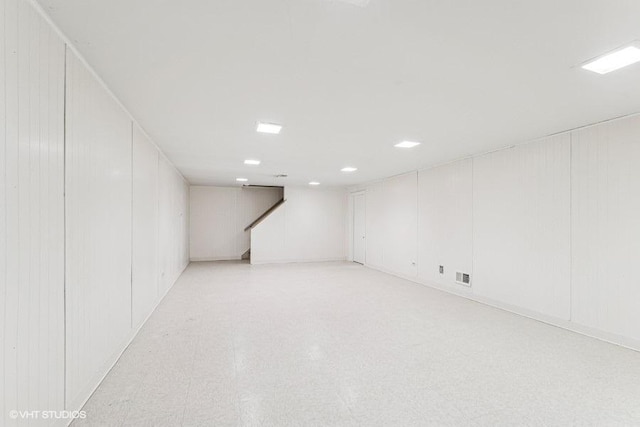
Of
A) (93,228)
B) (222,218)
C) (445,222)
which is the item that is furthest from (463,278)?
(222,218)

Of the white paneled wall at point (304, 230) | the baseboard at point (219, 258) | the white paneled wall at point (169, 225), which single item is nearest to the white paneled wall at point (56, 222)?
the white paneled wall at point (169, 225)

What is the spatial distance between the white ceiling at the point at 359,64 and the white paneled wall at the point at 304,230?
18.2 feet

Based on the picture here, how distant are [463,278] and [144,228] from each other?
506cm

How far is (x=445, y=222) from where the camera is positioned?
5.76m

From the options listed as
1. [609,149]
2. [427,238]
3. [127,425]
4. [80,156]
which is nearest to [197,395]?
[127,425]

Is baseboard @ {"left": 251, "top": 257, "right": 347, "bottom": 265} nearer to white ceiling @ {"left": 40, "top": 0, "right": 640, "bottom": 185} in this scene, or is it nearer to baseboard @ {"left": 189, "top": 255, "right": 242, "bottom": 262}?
baseboard @ {"left": 189, "top": 255, "right": 242, "bottom": 262}

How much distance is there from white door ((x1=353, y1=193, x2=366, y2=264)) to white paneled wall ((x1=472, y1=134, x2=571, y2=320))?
4076mm

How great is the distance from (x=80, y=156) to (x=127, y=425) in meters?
1.79

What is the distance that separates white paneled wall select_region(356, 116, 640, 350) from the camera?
128 inches

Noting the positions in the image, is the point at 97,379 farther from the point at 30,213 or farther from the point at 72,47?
the point at 72,47

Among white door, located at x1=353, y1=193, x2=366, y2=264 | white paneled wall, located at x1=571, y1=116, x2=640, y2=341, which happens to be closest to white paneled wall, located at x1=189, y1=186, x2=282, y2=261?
white door, located at x1=353, y1=193, x2=366, y2=264

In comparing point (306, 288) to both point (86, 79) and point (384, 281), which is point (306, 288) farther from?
point (86, 79)

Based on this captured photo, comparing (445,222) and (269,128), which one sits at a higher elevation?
(269,128)

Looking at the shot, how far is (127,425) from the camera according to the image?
1950 mm
